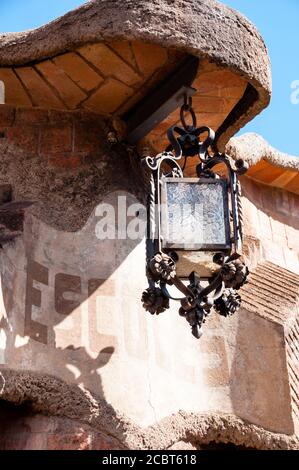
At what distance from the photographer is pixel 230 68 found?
376 centimetres

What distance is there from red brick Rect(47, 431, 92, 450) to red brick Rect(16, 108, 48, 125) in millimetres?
1431

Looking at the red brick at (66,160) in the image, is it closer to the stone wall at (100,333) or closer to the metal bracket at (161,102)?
the stone wall at (100,333)

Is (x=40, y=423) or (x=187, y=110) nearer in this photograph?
(x=40, y=423)

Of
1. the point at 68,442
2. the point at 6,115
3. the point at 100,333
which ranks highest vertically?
the point at 6,115

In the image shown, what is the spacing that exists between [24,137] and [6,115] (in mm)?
137

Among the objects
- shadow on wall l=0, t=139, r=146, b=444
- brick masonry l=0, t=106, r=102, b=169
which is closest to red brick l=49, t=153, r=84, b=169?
brick masonry l=0, t=106, r=102, b=169

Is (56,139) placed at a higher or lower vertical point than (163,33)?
lower

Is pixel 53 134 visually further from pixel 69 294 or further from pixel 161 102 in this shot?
pixel 69 294

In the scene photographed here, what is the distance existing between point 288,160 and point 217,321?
127cm

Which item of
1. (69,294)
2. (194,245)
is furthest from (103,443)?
(194,245)

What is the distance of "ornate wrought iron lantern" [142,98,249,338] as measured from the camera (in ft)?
11.2

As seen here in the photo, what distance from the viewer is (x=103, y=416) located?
11.7 feet

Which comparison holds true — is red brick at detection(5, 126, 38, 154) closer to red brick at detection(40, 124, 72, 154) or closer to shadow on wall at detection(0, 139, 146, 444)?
red brick at detection(40, 124, 72, 154)

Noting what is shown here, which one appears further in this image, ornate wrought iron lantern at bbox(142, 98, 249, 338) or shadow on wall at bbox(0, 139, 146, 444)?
shadow on wall at bbox(0, 139, 146, 444)
